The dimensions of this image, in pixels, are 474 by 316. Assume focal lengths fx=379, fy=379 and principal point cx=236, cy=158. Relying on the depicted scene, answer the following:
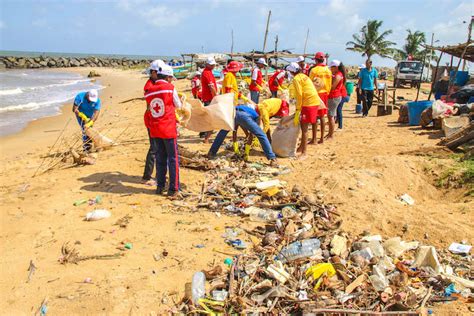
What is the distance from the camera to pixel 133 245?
3879mm

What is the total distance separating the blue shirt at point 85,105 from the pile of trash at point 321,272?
378cm

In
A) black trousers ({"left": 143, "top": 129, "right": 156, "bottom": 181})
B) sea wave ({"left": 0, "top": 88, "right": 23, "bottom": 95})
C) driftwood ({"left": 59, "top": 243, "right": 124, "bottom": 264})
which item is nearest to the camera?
driftwood ({"left": 59, "top": 243, "right": 124, "bottom": 264})

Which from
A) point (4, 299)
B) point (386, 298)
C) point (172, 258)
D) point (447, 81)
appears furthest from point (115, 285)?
point (447, 81)

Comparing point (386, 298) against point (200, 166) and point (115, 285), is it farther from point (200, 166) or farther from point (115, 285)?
point (200, 166)

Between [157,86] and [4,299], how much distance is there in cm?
277

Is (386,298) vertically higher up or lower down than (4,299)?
higher up

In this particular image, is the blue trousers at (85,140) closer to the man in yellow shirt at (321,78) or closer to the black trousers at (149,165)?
the black trousers at (149,165)

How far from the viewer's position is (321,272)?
3.33 m

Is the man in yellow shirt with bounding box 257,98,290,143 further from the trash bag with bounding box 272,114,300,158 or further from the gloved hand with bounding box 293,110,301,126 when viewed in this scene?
the gloved hand with bounding box 293,110,301,126

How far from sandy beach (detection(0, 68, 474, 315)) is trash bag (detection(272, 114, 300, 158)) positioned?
0.87ft

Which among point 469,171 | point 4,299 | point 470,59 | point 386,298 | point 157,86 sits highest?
point 470,59

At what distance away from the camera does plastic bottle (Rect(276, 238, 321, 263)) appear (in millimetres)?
3608

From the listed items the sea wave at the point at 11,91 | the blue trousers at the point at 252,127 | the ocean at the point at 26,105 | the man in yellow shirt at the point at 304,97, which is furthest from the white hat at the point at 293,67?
the sea wave at the point at 11,91

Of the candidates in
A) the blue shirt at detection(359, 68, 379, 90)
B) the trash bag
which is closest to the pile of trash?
the trash bag
